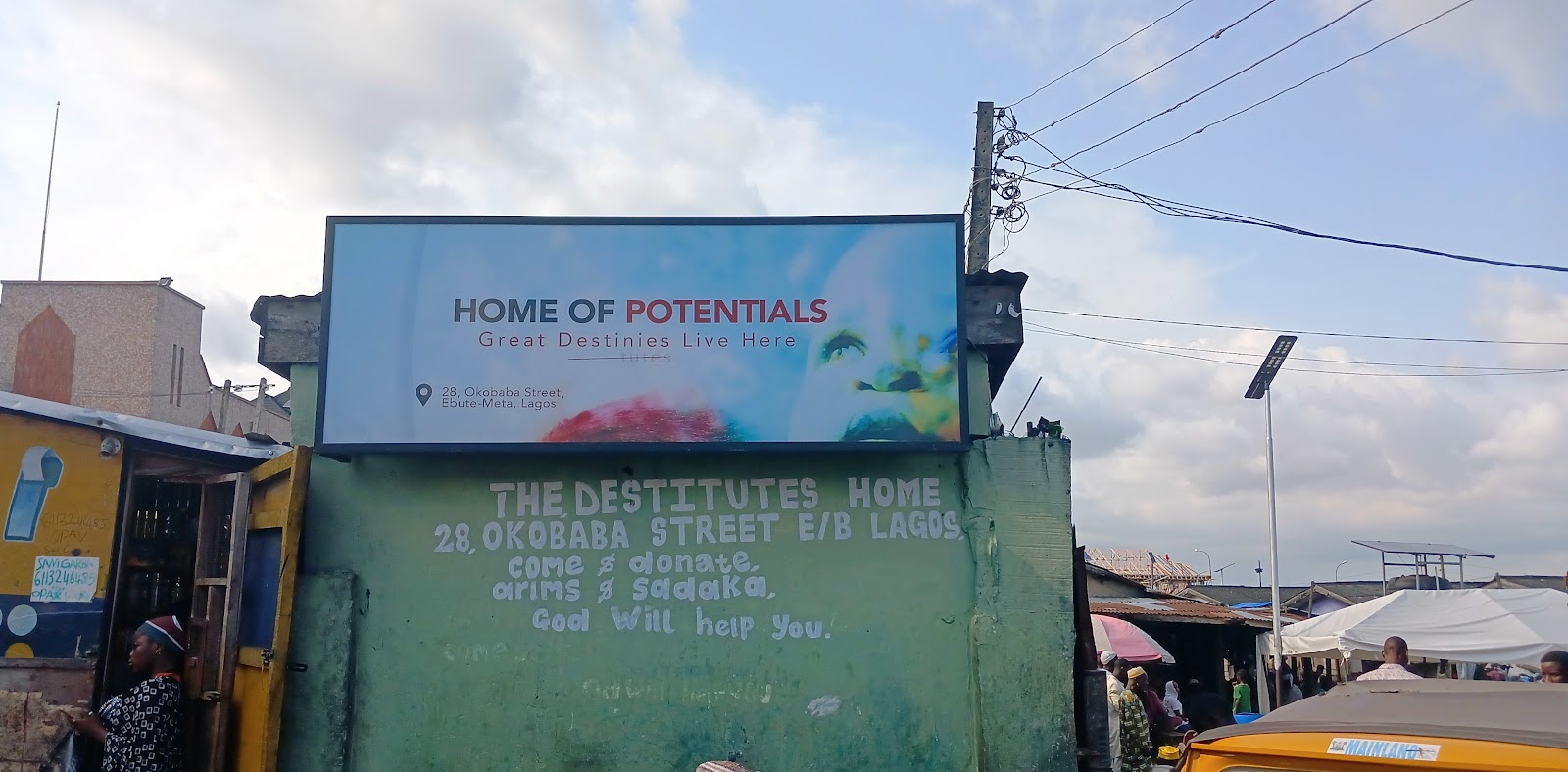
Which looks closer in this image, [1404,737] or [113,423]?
[1404,737]

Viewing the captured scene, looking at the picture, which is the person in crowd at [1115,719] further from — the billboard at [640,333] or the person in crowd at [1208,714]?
the person in crowd at [1208,714]

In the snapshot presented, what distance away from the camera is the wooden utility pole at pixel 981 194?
510 inches

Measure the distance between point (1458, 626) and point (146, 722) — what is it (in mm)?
15096

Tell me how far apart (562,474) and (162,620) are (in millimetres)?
2492

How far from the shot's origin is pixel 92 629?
7410 mm

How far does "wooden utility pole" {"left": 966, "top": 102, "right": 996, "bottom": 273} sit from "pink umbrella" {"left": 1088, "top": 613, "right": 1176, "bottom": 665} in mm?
5042

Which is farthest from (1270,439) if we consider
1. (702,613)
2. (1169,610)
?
(702,613)

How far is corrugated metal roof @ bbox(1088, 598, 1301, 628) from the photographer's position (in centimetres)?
1827

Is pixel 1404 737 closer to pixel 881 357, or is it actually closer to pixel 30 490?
pixel 881 357

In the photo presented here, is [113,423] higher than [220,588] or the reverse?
higher

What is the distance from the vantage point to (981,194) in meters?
13.2

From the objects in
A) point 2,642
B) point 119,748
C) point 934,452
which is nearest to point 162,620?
point 119,748

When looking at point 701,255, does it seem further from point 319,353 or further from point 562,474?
point 319,353

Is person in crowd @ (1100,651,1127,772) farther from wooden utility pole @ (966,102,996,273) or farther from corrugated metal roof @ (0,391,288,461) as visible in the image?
corrugated metal roof @ (0,391,288,461)
